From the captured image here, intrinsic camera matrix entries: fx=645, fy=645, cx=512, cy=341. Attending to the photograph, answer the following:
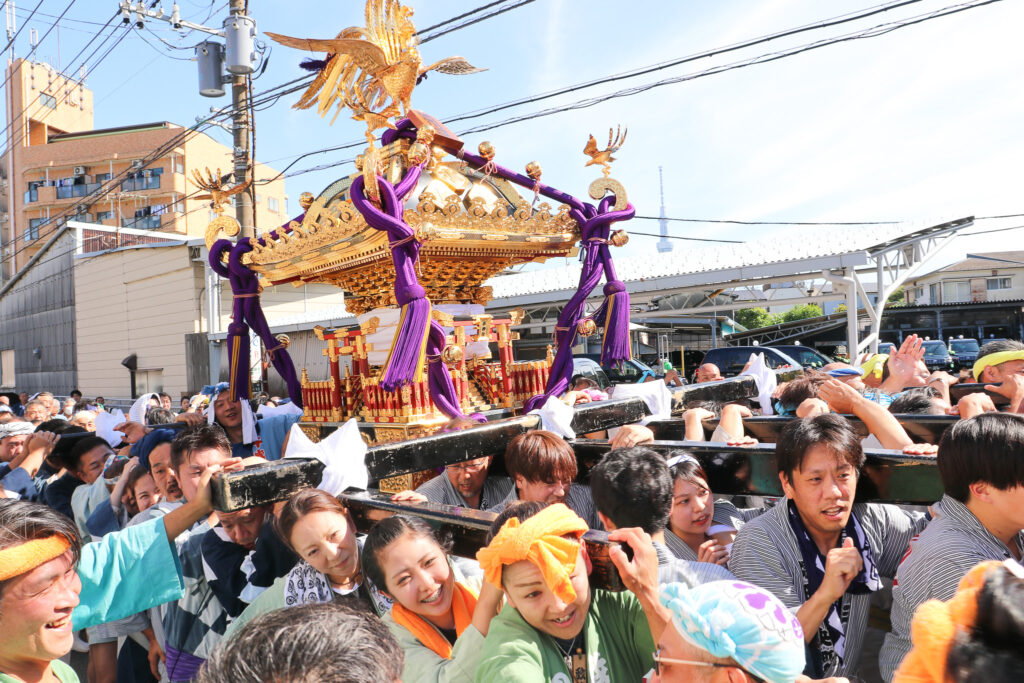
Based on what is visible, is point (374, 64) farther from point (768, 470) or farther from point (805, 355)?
point (805, 355)

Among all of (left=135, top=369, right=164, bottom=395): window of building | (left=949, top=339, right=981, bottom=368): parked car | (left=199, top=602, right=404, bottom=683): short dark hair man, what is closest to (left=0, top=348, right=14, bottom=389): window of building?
(left=135, top=369, right=164, bottom=395): window of building

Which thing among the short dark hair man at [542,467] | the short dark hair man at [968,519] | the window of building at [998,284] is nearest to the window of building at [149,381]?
the short dark hair man at [542,467]

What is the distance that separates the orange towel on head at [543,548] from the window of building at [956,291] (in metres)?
36.5

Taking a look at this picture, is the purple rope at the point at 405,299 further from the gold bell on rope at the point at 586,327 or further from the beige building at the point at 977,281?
the beige building at the point at 977,281

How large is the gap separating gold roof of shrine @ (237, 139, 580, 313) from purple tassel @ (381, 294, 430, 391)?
0.50 m

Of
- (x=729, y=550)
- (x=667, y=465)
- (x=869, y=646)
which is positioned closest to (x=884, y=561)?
(x=869, y=646)

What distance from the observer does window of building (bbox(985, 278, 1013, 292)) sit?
30.9 meters

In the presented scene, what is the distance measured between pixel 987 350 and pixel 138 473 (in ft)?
18.2

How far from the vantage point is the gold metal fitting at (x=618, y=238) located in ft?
14.5

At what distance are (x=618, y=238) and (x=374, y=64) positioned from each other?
6.32 feet

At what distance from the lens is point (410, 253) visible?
3.69 m

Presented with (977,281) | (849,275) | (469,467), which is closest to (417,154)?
(469,467)

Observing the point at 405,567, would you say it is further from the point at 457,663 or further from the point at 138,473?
the point at 138,473

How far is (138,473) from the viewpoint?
10.7 ft
